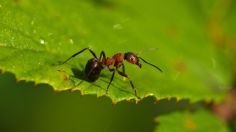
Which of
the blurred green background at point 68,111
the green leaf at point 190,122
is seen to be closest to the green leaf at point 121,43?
the green leaf at point 190,122

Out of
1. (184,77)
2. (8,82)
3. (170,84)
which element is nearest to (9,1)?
(170,84)

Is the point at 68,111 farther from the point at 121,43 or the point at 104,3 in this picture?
the point at 121,43

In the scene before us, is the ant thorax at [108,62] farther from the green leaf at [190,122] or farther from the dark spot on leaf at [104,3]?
the dark spot on leaf at [104,3]

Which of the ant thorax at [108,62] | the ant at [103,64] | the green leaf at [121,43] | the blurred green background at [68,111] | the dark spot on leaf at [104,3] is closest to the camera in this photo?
the green leaf at [121,43]

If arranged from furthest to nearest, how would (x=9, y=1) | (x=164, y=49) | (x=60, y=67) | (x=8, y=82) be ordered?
1. (x=8, y=82)
2. (x=164, y=49)
3. (x=9, y=1)
4. (x=60, y=67)

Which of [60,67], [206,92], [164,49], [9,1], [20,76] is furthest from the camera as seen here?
[164,49]

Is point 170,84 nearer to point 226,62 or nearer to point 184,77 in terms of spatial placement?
point 184,77
